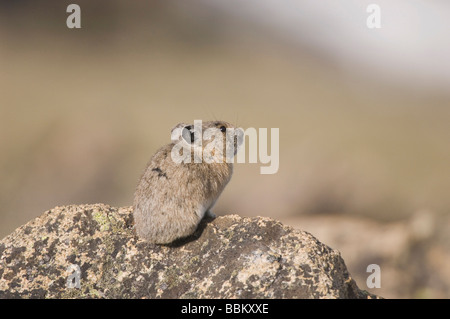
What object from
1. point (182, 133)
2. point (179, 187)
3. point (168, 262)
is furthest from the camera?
point (182, 133)

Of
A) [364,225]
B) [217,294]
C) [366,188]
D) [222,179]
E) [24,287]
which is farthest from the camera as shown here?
[366,188]

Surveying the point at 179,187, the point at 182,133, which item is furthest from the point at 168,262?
the point at 182,133

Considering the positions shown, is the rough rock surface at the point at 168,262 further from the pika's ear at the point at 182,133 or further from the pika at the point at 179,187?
the pika's ear at the point at 182,133

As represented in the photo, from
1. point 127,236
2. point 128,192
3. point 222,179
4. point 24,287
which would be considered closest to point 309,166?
point 128,192

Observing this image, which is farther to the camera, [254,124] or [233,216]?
[254,124]

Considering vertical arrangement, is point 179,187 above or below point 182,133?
below

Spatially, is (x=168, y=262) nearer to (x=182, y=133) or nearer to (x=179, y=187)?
(x=179, y=187)

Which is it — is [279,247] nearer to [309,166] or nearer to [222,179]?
[222,179]

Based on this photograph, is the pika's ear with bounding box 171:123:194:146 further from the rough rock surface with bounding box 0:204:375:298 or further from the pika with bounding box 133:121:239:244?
the rough rock surface with bounding box 0:204:375:298
